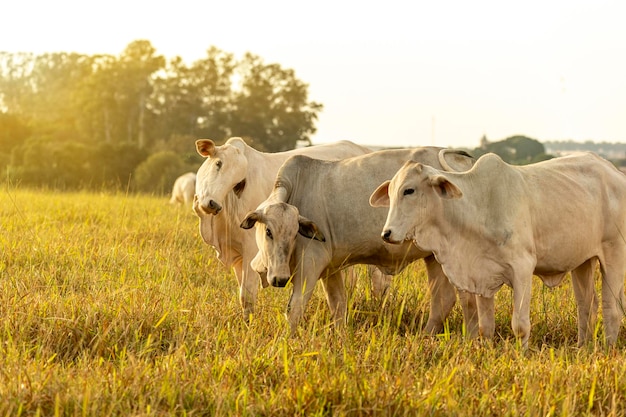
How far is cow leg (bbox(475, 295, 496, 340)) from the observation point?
5.90m

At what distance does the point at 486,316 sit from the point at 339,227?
1.20 meters

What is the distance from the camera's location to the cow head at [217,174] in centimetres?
681

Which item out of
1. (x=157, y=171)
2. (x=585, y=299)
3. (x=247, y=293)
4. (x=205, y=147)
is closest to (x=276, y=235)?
(x=247, y=293)

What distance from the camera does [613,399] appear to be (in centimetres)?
401

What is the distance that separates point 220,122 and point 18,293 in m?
43.3

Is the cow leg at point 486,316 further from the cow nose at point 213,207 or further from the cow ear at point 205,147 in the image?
the cow ear at point 205,147

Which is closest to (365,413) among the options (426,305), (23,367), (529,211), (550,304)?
(23,367)

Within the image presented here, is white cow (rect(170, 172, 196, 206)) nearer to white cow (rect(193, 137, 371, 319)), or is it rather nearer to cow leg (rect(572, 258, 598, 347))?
white cow (rect(193, 137, 371, 319))

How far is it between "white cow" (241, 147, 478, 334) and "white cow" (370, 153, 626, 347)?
1.55 feet

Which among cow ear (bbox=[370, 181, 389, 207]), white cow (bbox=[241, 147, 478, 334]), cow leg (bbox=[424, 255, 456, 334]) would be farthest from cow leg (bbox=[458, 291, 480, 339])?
cow ear (bbox=[370, 181, 389, 207])

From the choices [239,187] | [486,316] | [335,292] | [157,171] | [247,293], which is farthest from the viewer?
[157,171]

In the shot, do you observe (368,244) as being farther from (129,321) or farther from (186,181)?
(186,181)

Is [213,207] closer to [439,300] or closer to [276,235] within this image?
[276,235]

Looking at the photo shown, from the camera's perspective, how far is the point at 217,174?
6930mm
